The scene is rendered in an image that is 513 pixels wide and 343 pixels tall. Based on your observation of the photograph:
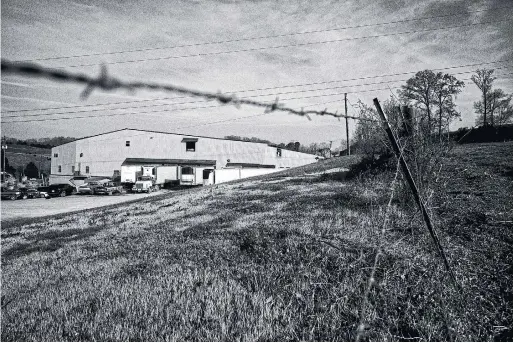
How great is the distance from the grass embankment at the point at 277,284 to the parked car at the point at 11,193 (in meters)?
29.5

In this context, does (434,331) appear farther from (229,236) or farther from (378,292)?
(229,236)

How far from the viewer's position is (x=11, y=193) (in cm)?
2956

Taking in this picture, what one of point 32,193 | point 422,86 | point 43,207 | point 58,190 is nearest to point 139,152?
point 58,190

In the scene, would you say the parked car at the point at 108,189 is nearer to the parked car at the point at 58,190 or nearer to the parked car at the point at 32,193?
the parked car at the point at 58,190

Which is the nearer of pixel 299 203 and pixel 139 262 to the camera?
pixel 139 262

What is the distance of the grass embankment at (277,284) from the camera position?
2822 millimetres

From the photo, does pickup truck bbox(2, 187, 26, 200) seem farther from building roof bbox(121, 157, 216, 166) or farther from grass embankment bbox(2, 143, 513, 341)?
grass embankment bbox(2, 143, 513, 341)

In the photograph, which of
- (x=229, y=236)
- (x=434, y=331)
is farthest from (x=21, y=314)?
(x=434, y=331)

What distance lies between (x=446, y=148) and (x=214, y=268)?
5055 mm

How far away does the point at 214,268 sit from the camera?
174 inches

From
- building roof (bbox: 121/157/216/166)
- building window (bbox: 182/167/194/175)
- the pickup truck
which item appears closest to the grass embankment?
the pickup truck

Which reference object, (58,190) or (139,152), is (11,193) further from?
(139,152)

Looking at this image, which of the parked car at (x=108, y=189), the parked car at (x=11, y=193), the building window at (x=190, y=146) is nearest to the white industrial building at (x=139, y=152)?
the building window at (x=190, y=146)

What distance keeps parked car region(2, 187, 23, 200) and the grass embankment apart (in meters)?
29.5
